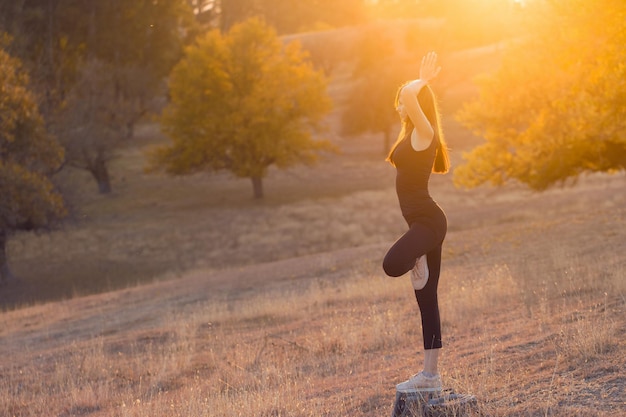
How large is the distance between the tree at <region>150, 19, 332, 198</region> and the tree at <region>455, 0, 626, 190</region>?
1795 centimetres

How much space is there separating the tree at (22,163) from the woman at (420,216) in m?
18.9

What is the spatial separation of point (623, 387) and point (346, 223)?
27031 millimetres

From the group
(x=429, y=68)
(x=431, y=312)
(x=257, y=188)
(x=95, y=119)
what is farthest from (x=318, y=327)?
(x=257, y=188)

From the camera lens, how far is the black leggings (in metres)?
5.15

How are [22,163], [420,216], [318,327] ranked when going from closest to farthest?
1. [420,216]
2. [318,327]
3. [22,163]

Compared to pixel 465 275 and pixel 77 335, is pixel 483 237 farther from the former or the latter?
pixel 77 335

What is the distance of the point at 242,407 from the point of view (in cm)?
627

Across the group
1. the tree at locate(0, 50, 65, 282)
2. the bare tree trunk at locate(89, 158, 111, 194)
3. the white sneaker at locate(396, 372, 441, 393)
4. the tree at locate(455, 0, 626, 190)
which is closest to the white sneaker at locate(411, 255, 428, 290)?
the white sneaker at locate(396, 372, 441, 393)

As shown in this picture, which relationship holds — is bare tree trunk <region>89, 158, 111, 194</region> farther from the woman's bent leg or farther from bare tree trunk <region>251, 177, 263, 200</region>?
the woman's bent leg

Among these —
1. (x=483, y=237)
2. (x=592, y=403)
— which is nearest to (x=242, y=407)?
(x=592, y=403)

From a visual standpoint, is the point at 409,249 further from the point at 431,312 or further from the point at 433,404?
the point at 433,404

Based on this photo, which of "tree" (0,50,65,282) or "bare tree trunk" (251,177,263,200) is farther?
"bare tree trunk" (251,177,263,200)

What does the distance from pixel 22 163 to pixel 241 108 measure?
16694 millimetres

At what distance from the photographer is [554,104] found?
18188 millimetres
